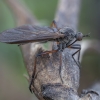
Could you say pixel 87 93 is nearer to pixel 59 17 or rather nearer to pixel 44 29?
pixel 44 29

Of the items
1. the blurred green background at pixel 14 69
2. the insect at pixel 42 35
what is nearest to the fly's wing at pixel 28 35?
the insect at pixel 42 35

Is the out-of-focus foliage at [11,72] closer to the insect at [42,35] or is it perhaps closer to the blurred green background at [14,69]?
the blurred green background at [14,69]

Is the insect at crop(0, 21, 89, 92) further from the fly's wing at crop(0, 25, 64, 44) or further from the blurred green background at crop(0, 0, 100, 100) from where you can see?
the blurred green background at crop(0, 0, 100, 100)

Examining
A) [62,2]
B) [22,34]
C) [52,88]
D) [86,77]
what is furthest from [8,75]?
[52,88]

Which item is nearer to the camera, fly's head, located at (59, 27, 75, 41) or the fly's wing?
the fly's wing

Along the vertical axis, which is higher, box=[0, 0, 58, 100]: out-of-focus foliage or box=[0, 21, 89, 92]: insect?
box=[0, 21, 89, 92]: insect

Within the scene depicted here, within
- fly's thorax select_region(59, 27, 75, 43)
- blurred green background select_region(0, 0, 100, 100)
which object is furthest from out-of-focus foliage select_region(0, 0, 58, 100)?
fly's thorax select_region(59, 27, 75, 43)

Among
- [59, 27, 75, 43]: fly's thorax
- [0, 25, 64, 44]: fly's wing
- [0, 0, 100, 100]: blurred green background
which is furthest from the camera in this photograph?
[0, 0, 100, 100]: blurred green background

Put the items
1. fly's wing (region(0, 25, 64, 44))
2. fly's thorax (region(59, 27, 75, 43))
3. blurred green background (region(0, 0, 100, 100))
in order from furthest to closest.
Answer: blurred green background (region(0, 0, 100, 100)) → fly's thorax (region(59, 27, 75, 43)) → fly's wing (region(0, 25, 64, 44))
